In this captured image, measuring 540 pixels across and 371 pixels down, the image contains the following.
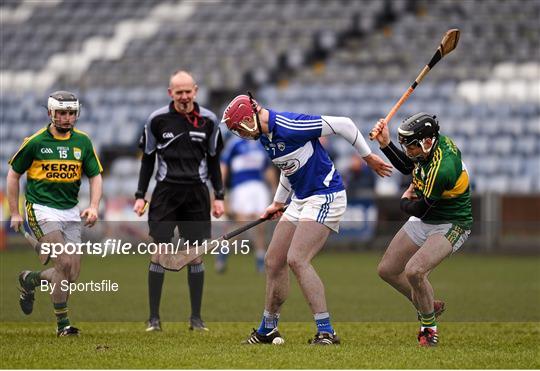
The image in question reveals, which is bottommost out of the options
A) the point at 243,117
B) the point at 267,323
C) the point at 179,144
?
the point at 267,323

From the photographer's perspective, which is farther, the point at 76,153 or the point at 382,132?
the point at 76,153

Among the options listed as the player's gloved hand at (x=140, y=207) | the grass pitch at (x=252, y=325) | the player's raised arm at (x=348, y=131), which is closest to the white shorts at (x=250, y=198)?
the grass pitch at (x=252, y=325)

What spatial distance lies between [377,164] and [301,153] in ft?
1.94

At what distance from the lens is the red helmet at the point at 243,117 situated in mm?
8102

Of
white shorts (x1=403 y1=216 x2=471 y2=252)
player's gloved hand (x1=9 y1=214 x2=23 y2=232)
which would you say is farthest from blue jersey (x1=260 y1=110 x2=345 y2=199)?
player's gloved hand (x1=9 y1=214 x2=23 y2=232)

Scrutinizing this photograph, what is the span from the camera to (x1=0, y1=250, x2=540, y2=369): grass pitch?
7.40m

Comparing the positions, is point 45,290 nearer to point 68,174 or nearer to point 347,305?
point 68,174

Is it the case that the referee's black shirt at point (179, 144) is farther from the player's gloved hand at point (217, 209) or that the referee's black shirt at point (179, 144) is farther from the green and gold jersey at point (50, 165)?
the green and gold jersey at point (50, 165)

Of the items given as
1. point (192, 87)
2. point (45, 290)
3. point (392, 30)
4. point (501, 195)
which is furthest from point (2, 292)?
point (392, 30)

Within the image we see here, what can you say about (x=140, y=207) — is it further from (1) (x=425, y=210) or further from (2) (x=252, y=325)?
(1) (x=425, y=210)

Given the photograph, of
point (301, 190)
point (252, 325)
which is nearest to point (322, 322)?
point (301, 190)

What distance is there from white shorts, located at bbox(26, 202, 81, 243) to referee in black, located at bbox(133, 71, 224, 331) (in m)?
0.79

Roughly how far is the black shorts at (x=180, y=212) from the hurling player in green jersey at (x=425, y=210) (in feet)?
6.58
